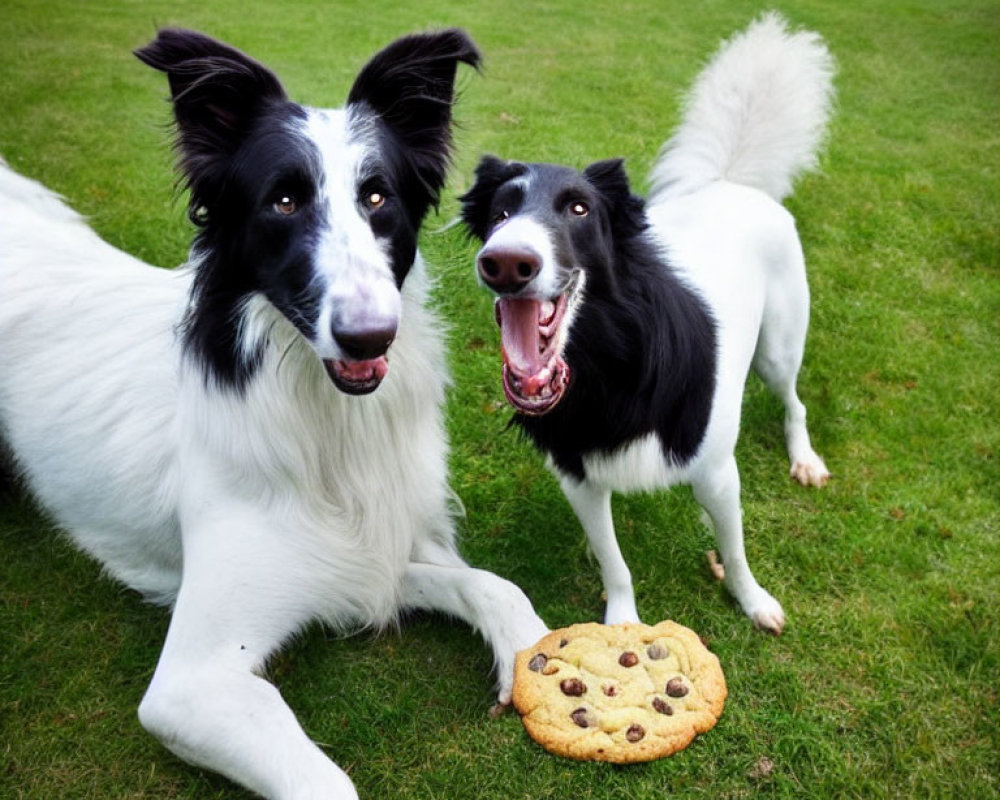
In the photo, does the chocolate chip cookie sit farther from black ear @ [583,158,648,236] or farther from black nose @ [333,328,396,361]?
black ear @ [583,158,648,236]

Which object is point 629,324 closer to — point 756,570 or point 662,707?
point 662,707

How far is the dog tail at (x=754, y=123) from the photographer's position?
3756 millimetres

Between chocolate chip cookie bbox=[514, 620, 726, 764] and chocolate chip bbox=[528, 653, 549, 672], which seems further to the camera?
chocolate chip bbox=[528, 653, 549, 672]

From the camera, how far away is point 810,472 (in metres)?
3.55

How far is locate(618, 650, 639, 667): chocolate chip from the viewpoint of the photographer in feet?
8.09

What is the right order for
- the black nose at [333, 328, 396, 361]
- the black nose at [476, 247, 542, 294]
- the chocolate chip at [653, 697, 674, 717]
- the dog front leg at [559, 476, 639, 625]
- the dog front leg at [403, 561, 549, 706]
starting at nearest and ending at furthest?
1. the black nose at [333, 328, 396, 361]
2. the black nose at [476, 247, 542, 294]
3. the chocolate chip at [653, 697, 674, 717]
4. the dog front leg at [403, 561, 549, 706]
5. the dog front leg at [559, 476, 639, 625]

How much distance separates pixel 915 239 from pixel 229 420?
4.81 m

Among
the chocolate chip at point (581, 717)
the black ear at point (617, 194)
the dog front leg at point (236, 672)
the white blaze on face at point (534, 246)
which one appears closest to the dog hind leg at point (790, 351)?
the black ear at point (617, 194)

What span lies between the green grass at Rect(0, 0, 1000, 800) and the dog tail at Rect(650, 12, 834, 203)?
3.39ft

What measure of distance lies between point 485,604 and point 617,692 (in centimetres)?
52

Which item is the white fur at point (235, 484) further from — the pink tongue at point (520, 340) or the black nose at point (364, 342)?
the pink tongue at point (520, 340)

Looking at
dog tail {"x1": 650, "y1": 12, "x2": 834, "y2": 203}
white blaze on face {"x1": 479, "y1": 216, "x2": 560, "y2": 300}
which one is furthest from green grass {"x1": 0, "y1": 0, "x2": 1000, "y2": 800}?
dog tail {"x1": 650, "y1": 12, "x2": 834, "y2": 203}

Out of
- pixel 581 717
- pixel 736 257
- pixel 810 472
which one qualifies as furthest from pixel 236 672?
pixel 810 472

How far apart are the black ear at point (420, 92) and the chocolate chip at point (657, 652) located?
1.48m
